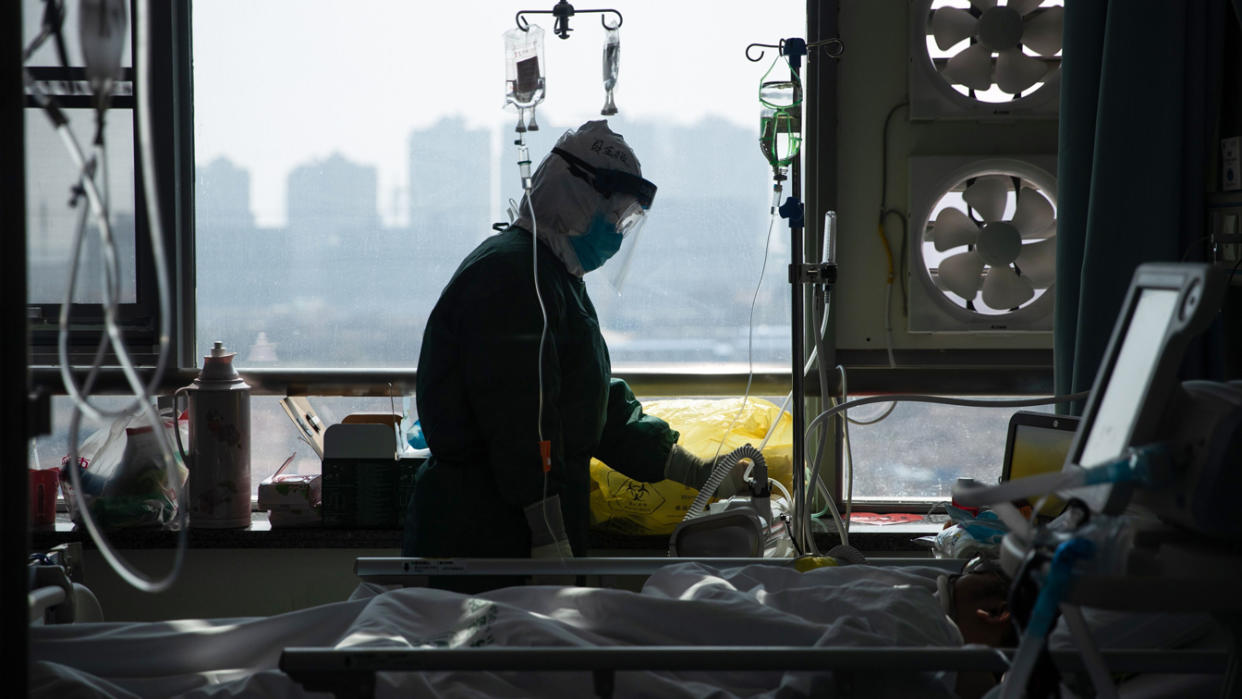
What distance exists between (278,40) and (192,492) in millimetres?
1405

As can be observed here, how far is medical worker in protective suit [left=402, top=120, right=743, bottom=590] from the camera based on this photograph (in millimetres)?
2277

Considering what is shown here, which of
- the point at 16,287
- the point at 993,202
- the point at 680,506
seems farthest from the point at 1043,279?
the point at 16,287

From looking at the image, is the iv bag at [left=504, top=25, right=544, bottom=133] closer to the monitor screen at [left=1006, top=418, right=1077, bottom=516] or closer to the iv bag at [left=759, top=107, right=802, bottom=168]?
the iv bag at [left=759, top=107, right=802, bottom=168]

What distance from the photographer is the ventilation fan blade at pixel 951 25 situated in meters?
2.90

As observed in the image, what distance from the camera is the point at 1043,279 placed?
2967 mm

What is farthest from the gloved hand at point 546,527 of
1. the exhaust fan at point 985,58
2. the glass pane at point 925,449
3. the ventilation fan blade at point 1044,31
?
the ventilation fan blade at point 1044,31

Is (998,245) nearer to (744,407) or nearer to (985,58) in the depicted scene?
(985,58)

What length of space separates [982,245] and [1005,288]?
5.8 inches

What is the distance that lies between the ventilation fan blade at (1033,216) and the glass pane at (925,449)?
61 centimetres

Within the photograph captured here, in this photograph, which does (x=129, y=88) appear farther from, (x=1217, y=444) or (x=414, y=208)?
(x=1217, y=444)

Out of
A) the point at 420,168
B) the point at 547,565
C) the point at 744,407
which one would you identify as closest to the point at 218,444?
the point at 420,168

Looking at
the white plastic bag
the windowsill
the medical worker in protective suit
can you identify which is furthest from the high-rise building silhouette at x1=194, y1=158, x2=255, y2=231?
the medical worker in protective suit

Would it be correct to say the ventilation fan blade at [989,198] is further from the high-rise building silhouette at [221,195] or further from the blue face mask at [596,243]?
the high-rise building silhouette at [221,195]

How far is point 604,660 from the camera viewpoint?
1312 millimetres
